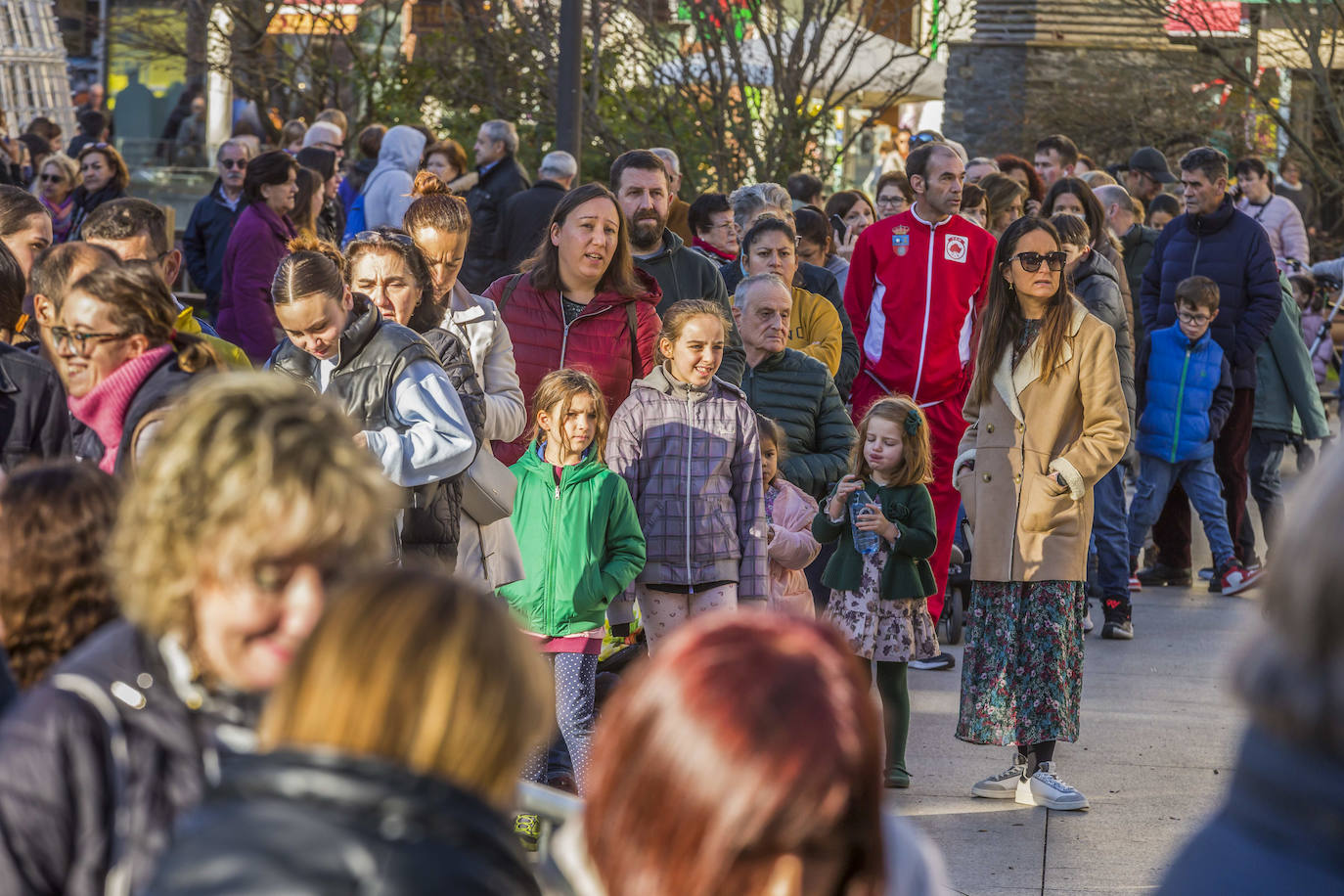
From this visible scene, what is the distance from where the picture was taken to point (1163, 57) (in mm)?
20859

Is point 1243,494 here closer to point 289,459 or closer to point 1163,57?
point 289,459

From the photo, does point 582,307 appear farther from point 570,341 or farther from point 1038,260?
point 1038,260

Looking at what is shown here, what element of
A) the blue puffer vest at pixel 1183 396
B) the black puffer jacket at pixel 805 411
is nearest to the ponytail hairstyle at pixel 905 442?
the black puffer jacket at pixel 805 411

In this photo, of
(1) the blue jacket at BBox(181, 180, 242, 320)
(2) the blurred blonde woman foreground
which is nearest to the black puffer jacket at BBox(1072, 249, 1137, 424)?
(1) the blue jacket at BBox(181, 180, 242, 320)

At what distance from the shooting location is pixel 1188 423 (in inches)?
372

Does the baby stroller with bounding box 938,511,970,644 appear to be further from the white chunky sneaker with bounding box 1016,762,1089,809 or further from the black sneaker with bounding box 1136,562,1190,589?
the white chunky sneaker with bounding box 1016,762,1089,809

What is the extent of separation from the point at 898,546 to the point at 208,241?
5310 millimetres

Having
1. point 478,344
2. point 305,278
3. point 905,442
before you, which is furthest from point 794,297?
point 305,278

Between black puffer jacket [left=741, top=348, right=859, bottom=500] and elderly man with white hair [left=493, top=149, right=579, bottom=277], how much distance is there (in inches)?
106

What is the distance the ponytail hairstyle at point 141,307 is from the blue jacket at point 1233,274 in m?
7.21

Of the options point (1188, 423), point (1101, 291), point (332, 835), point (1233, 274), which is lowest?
point (1188, 423)

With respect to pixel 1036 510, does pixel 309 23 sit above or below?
above

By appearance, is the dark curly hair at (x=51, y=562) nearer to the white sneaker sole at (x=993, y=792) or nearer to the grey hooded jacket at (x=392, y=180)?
the white sneaker sole at (x=993, y=792)

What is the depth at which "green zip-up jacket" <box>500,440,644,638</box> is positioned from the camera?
212 inches
